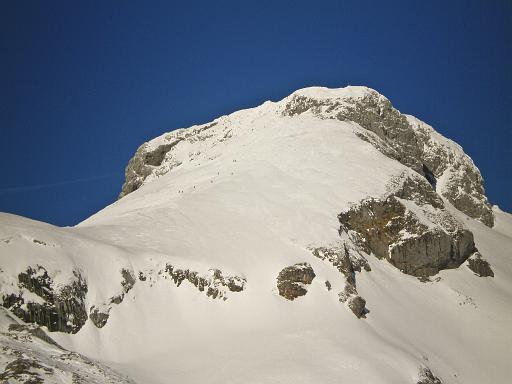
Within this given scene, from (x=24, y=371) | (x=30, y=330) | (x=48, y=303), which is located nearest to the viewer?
(x=24, y=371)

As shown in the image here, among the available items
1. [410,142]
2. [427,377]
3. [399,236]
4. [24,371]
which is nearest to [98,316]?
[24,371]

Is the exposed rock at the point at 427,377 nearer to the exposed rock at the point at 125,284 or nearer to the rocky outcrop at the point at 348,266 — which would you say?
the rocky outcrop at the point at 348,266

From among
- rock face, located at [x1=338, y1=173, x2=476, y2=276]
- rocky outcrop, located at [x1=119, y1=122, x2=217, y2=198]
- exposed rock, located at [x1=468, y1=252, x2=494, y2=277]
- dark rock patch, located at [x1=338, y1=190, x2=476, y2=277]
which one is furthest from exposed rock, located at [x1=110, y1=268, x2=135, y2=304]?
rocky outcrop, located at [x1=119, y1=122, x2=217, y2=198]

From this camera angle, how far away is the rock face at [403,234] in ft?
131

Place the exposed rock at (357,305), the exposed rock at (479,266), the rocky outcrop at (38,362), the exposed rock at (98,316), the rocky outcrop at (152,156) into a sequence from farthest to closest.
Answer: the rocky outcrop at (152,156) < the exposed rock at (479,266) < the exposed rock at (357,305) < the exposed rock at (98,316) < the rocky outcrop at (38,362)

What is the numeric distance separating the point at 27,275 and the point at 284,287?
44.8ft

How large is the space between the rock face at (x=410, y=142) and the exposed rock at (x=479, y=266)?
14.6 metres

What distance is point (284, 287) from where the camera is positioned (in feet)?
100

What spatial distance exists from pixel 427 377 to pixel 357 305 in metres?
5.80

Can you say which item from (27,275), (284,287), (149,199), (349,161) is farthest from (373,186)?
(27,275)

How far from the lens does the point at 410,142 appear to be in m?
66.1

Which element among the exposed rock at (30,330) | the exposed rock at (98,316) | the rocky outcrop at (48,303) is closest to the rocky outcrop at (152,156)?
the exposed rock at (98,316)

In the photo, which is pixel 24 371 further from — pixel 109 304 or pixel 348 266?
pixel 348 266

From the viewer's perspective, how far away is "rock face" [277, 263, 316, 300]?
99.8 ft
